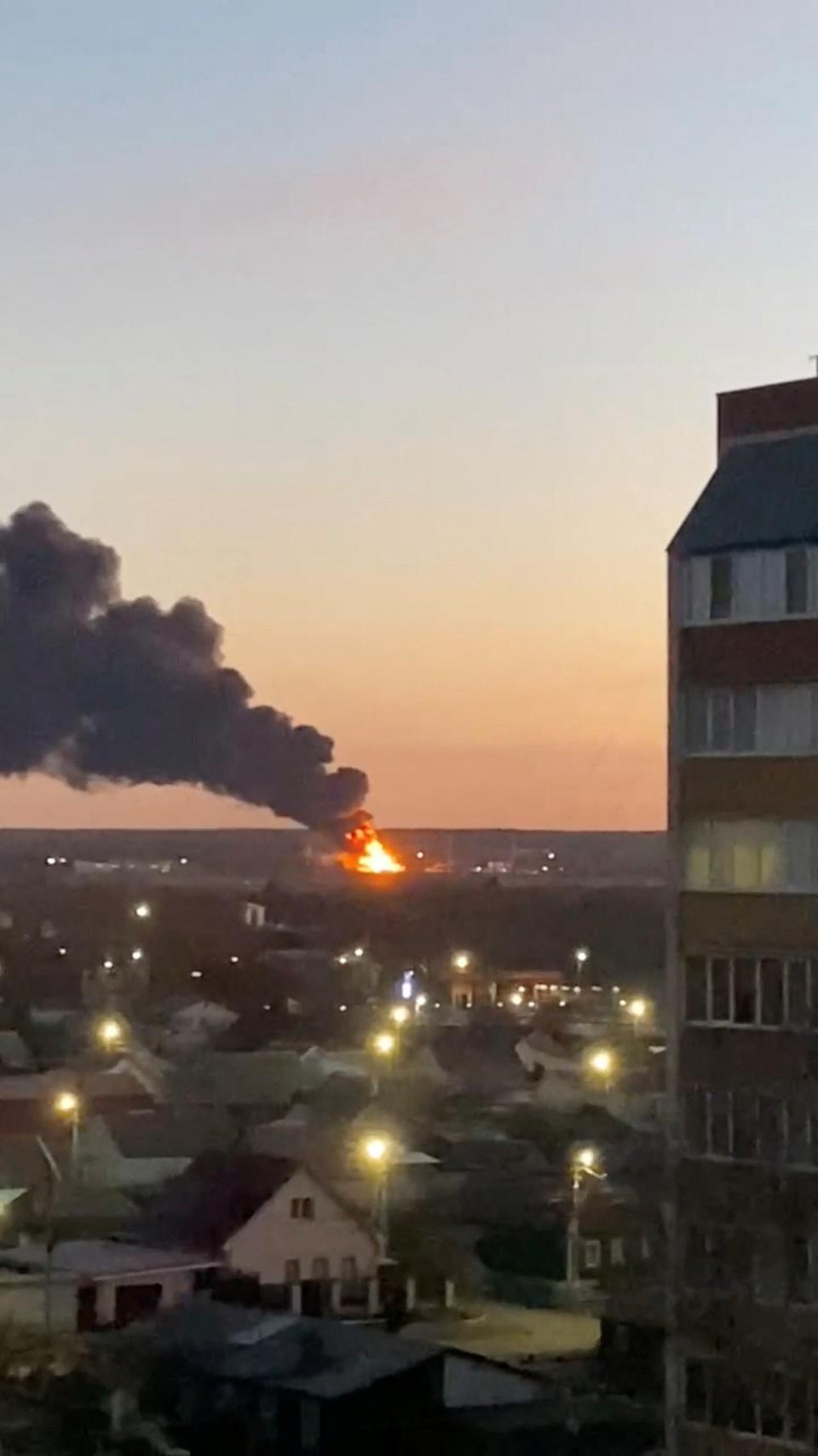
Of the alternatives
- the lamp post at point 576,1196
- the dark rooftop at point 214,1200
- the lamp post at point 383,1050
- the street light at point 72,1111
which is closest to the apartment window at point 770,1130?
the lamp post at point 576,1196

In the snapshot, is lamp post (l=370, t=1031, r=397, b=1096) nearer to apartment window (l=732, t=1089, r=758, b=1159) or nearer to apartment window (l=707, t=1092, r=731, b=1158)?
apartment window (l=707, t=1092, r=731, b=1158)

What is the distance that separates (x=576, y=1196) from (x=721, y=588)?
10405 mm

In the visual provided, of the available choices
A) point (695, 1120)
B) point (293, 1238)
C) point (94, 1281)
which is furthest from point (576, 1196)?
point (695, 1120)

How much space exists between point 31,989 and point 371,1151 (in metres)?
25.0

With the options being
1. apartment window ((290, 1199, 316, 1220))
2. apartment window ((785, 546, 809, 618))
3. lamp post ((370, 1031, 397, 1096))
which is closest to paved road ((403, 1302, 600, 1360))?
apartment window ((290, 1199, 316, 1220))

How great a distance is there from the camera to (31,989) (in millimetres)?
45438

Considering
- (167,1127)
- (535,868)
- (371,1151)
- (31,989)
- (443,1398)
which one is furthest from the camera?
(535,868)

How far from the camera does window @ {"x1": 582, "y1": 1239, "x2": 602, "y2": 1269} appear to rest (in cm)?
1895

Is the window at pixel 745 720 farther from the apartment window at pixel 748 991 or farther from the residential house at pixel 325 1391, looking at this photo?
the residential house at pixel 325 1391

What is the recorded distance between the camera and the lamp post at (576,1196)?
1903 cm

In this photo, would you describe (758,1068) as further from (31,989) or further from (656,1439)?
(31,989)

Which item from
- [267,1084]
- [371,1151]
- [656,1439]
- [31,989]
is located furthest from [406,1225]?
[31,989]

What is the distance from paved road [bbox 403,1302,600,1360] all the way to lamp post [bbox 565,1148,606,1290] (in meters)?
0.54

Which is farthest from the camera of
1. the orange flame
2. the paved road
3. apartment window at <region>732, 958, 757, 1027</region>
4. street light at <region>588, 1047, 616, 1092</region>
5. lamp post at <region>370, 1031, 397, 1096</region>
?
the orange flame
